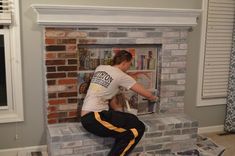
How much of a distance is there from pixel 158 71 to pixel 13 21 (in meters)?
1.67

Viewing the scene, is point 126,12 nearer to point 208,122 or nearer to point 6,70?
point 6,70

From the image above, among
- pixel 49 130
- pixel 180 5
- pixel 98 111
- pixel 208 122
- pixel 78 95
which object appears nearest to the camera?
pixel 98 111

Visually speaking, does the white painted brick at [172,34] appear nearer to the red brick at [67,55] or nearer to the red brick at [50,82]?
the red brick at [67,55]

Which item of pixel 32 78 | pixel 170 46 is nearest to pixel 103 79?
pixel 32 78

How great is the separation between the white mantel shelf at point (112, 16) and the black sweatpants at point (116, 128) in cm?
94

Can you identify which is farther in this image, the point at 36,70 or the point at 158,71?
the point at 158,71

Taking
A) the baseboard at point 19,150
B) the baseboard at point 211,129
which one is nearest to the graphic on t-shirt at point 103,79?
the baseboard at point 19,150

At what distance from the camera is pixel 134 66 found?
3.49 m

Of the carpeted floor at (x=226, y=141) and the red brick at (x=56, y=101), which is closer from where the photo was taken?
the red brick at (x=56, y=101)

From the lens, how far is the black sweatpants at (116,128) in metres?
2.75

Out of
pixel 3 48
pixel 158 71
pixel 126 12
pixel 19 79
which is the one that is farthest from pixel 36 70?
pixel 158 71

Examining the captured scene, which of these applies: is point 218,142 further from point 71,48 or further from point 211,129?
point 71,48

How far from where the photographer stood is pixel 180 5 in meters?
3.59

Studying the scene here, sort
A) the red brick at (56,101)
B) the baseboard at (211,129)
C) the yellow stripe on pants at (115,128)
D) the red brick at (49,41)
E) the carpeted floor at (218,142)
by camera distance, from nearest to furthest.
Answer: the yellow stripe on pants at (115,128) < the red brick at (49,41) < the red brick at (56,101) < the carpeted floor at (218,142) < the baseboard at (211,129)
